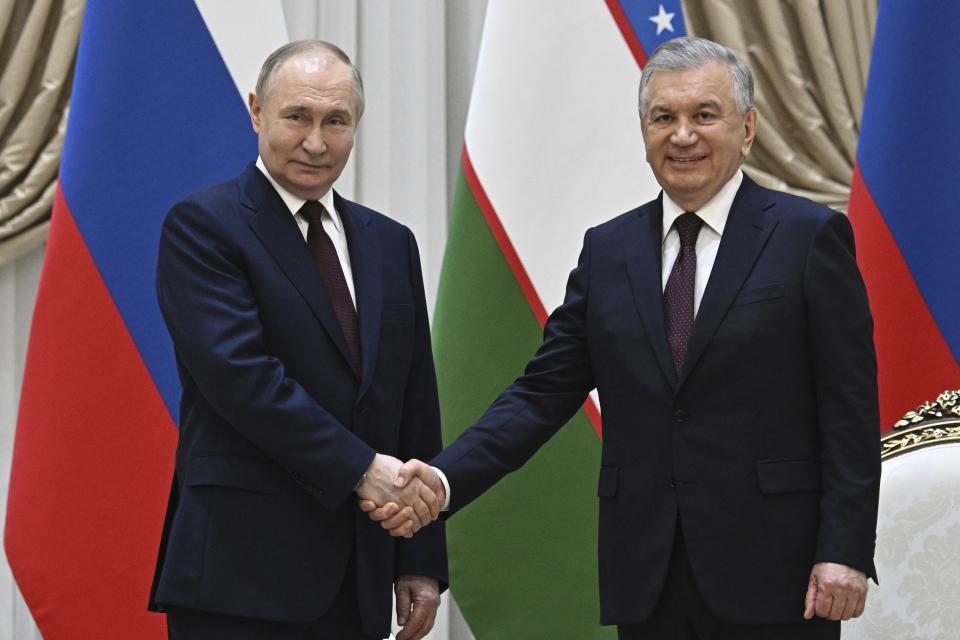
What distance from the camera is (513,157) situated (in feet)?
8.77

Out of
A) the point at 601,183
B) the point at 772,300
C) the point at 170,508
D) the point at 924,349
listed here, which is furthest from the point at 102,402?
the point at 924,349

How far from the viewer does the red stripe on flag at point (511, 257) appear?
2.58 m

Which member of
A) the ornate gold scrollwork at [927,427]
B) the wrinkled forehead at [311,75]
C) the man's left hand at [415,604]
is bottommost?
the man's left hand at [415,604]

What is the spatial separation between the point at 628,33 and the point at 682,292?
1.02 meters

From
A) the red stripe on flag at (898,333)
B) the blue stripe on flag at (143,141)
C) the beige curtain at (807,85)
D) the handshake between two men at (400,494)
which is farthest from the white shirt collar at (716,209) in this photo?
the beige curtain at (807,85)

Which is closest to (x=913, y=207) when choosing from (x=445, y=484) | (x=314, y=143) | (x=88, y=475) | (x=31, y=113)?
(x=445, y=484)

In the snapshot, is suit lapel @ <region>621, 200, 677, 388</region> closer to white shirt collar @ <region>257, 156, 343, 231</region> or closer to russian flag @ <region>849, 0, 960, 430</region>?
white shirt collar @ <region>257, 156, 343, 231</region>

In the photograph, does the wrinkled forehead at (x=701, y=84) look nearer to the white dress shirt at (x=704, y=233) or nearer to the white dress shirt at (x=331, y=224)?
the white dress shirt at (x=704, y=233)

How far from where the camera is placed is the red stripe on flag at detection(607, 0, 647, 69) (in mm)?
2668

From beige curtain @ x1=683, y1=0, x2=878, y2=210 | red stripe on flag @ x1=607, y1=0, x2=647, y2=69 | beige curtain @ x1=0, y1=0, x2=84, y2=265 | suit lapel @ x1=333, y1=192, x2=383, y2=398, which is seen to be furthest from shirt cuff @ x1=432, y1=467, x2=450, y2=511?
beige curtain @ x1=0, y1=0, x2=84, y2=265

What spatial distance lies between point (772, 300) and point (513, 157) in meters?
1.02

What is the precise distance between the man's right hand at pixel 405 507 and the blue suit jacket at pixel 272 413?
30 mm

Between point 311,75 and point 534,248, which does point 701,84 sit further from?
point 534,248

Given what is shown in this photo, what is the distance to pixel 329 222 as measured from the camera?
201 centimetres
